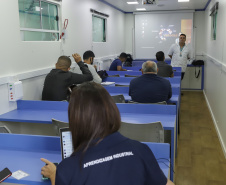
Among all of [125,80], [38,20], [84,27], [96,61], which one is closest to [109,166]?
[38,20]

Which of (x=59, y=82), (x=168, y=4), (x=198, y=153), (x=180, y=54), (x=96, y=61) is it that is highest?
(x=168, y=4)

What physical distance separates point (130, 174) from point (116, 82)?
4414mm

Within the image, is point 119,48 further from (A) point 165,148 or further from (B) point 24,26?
(A) point 165,148

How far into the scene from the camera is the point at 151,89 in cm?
361

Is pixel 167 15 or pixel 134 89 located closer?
pixel 134 89

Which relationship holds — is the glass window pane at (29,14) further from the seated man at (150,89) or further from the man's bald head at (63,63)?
the seated man at (150,89)

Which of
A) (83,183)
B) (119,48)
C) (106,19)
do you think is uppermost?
(106,19)

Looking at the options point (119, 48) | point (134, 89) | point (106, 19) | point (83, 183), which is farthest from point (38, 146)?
point (119, 48)

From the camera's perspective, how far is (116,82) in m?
5.52

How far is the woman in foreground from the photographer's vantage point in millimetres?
1117

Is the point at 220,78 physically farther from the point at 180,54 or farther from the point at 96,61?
the point at 96,61

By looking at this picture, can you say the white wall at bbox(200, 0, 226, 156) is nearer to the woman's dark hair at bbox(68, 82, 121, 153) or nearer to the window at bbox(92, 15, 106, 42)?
the window at bbox(92, 15, 106, 42)

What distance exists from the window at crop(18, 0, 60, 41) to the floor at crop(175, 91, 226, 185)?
2.74 meters

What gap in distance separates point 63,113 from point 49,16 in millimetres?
2126
